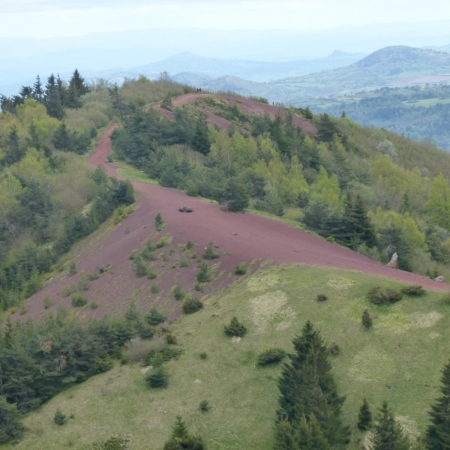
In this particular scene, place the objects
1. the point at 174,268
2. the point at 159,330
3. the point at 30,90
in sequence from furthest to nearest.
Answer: the point at 30,90
the point at 174,268
the point at 159,330

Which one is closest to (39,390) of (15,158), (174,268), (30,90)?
(174,268)

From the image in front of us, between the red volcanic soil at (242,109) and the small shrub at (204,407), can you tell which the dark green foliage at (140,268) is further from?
the red volcanic soil at (242,109)

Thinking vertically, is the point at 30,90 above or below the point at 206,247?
above

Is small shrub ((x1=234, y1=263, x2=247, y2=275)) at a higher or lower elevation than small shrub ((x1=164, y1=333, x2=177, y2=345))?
higher

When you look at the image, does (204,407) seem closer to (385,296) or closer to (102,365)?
(102,365)

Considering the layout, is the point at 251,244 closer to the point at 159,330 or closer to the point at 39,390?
the point at 159,330

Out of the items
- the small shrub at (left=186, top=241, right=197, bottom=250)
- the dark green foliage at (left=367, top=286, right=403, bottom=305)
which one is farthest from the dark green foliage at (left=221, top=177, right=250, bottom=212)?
the dark green foliage at (left=367, top=286, right=403, bottom=305)

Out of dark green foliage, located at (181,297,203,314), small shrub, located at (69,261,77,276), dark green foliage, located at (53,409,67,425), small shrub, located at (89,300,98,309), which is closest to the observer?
dark green foliage, located at (53,409,67,425)

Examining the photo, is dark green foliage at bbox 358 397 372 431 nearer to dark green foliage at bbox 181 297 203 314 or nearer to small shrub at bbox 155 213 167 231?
dark green foliage at bbox 181 297 203 314
